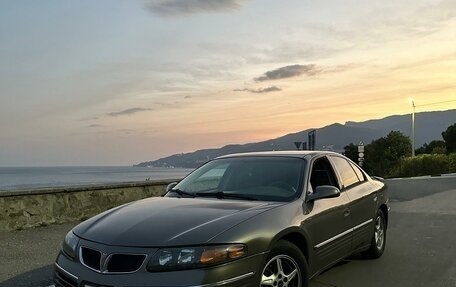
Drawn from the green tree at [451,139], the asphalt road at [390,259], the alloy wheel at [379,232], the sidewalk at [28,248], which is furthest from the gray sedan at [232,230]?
the green tree at [451,139]

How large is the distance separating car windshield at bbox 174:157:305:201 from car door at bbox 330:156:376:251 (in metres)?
0.92

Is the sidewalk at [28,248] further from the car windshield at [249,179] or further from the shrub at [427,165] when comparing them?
the shrub at [427,165]

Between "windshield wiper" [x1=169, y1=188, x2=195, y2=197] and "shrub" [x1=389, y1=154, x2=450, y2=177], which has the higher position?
"windshield wiper" [x1=169, y1=188, x2=195, y2=197]

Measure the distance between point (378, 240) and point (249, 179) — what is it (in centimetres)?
261

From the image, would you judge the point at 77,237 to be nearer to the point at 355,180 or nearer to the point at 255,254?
the point at 255,254

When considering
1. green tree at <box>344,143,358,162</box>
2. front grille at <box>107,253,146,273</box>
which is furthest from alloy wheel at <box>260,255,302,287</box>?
green tree at <box>344,143,358,162</box>

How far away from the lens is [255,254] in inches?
154

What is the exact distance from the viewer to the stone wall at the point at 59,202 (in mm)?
8805

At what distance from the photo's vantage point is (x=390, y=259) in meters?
6.80

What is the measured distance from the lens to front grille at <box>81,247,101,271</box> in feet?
12.3

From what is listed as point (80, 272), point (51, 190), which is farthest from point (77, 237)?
point (51, 190)

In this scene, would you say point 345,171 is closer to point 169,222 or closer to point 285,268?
point 285,268

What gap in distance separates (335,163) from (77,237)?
3.25 meters

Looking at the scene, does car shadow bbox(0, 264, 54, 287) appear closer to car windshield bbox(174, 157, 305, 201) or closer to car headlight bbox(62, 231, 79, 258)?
car headlight bbox(62, 231, 79, 258)
